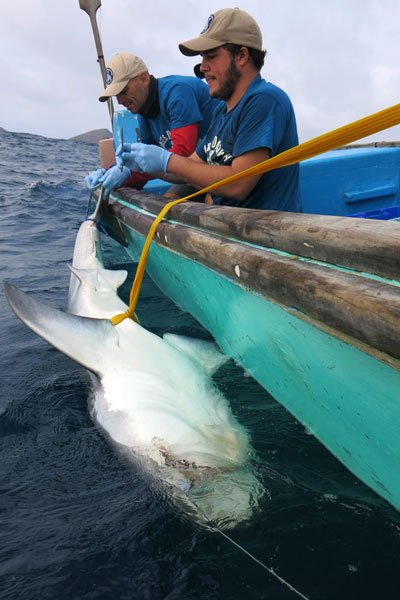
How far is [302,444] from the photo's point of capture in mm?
2135

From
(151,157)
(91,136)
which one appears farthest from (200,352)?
(91,136)

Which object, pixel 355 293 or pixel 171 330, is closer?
pixel 355 293

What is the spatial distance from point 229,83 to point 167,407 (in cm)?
206

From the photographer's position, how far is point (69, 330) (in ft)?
8.14

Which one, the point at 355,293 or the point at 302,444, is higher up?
the point at 355,293

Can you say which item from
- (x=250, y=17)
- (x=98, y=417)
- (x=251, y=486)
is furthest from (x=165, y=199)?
(x=251, y=486)

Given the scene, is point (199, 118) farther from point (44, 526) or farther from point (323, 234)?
point (44, 526)

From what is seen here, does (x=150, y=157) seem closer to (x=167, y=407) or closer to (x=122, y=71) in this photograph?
(x=122, y=71)

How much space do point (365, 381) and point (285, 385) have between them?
766 millimetres

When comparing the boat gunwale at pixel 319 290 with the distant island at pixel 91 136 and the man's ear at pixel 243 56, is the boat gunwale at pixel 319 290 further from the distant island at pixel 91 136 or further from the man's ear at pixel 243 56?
A: the distant island at pixel 91 136

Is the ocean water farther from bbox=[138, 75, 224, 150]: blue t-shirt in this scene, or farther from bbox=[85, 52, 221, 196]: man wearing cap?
bbox=[138, 75, 224, 150]: blue t-shirt

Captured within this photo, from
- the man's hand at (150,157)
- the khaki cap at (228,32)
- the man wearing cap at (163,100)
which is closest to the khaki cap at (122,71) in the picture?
the man wearing cap at (163,100)

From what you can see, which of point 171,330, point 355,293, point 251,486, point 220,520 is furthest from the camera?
point 171,330

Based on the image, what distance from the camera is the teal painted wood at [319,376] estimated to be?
1.52 m
